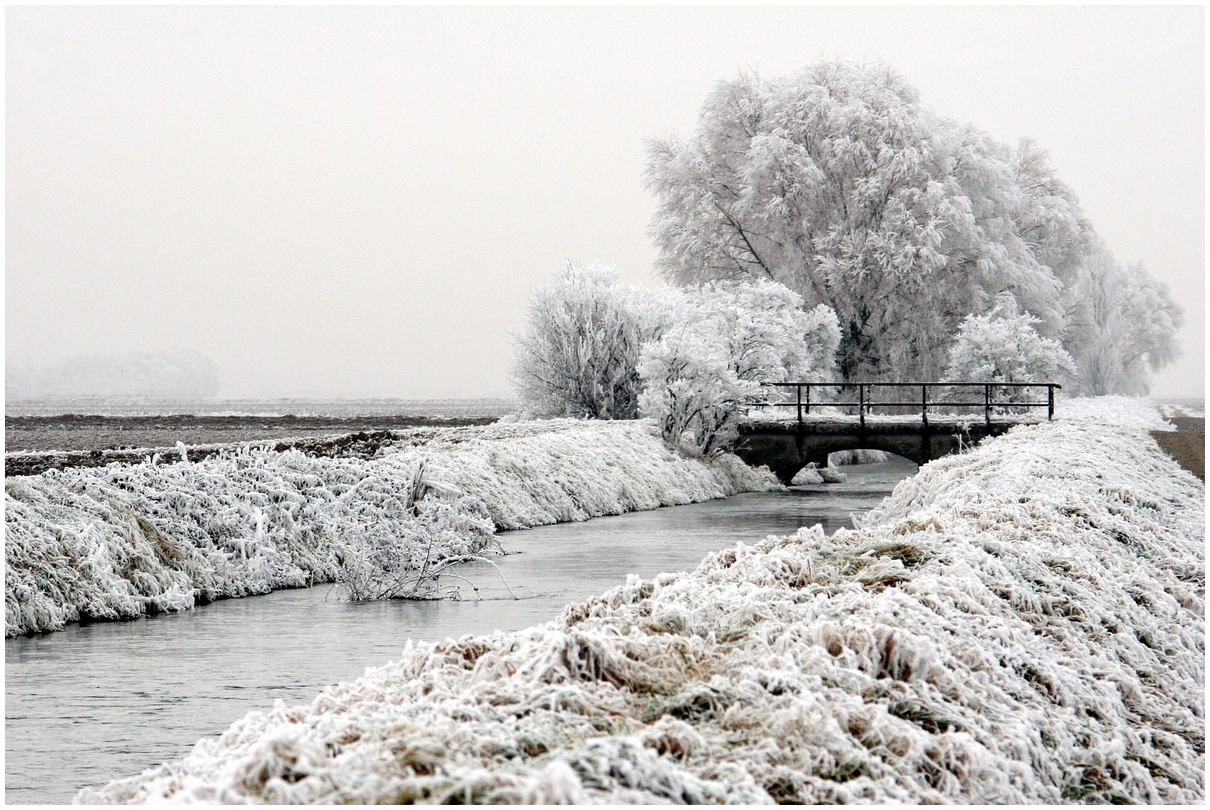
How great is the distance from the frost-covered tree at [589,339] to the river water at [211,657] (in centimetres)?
1397

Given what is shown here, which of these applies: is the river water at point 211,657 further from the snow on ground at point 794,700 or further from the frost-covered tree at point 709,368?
the frost-covered tree at point 709,368

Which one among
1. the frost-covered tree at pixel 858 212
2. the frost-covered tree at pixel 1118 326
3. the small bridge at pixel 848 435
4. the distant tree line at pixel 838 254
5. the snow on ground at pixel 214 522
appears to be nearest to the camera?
the snow on ground at pixel 214 522

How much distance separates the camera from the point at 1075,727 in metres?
4.58

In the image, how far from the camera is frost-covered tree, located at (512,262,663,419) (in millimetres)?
29094

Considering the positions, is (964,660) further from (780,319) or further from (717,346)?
(780,319)

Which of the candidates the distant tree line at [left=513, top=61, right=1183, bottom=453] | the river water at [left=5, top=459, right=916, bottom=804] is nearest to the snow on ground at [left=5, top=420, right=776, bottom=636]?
the river water at [left=5, top=459, right=916, bottom=804]

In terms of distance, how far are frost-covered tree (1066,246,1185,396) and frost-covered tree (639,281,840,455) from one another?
1607cm

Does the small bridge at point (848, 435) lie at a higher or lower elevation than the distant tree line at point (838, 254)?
lower

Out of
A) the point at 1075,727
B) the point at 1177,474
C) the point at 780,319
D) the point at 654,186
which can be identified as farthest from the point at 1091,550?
the point at 654,186

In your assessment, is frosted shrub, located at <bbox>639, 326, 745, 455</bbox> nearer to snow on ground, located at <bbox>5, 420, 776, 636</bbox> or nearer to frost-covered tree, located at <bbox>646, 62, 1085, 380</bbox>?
snow on ground, located at <bbox>5, 420, 776, 636</bbox>

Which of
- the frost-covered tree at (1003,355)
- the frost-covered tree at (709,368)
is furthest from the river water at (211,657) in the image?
the frost-covered tree at (1003,355)

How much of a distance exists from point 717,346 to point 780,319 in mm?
6462

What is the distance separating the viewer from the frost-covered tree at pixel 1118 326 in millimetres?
42750

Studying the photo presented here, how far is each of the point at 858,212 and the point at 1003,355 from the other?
5828 mm
